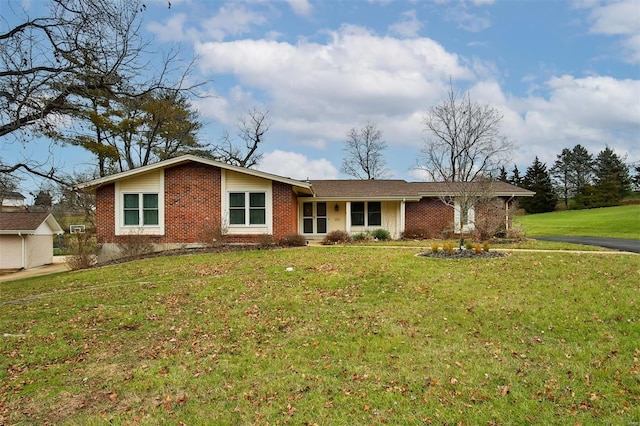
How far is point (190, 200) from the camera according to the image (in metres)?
18.2

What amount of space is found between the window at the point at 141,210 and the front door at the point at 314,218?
7742 mm

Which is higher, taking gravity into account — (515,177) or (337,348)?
(515,177)

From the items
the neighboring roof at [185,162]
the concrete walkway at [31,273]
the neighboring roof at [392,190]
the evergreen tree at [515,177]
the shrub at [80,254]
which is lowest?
the concrete walkway at [31,273]

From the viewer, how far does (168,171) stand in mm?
18344

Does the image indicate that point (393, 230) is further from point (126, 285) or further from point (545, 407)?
point (545, 407)

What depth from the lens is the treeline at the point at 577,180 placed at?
2082 inches

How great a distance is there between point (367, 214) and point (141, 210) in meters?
11.4

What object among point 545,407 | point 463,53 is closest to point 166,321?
point 545,407

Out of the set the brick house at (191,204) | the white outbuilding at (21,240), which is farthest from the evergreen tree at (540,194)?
the white outbuilding at (21,240)

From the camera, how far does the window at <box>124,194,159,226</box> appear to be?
18.4 meters

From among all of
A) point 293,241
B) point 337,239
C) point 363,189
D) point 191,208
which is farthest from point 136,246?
point 363,189

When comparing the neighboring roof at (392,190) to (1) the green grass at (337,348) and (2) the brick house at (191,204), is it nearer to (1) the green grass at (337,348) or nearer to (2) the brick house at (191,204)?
(2) the brick house at (191,204)

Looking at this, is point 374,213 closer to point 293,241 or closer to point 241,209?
point 293,241

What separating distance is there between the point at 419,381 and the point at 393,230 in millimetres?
18078
